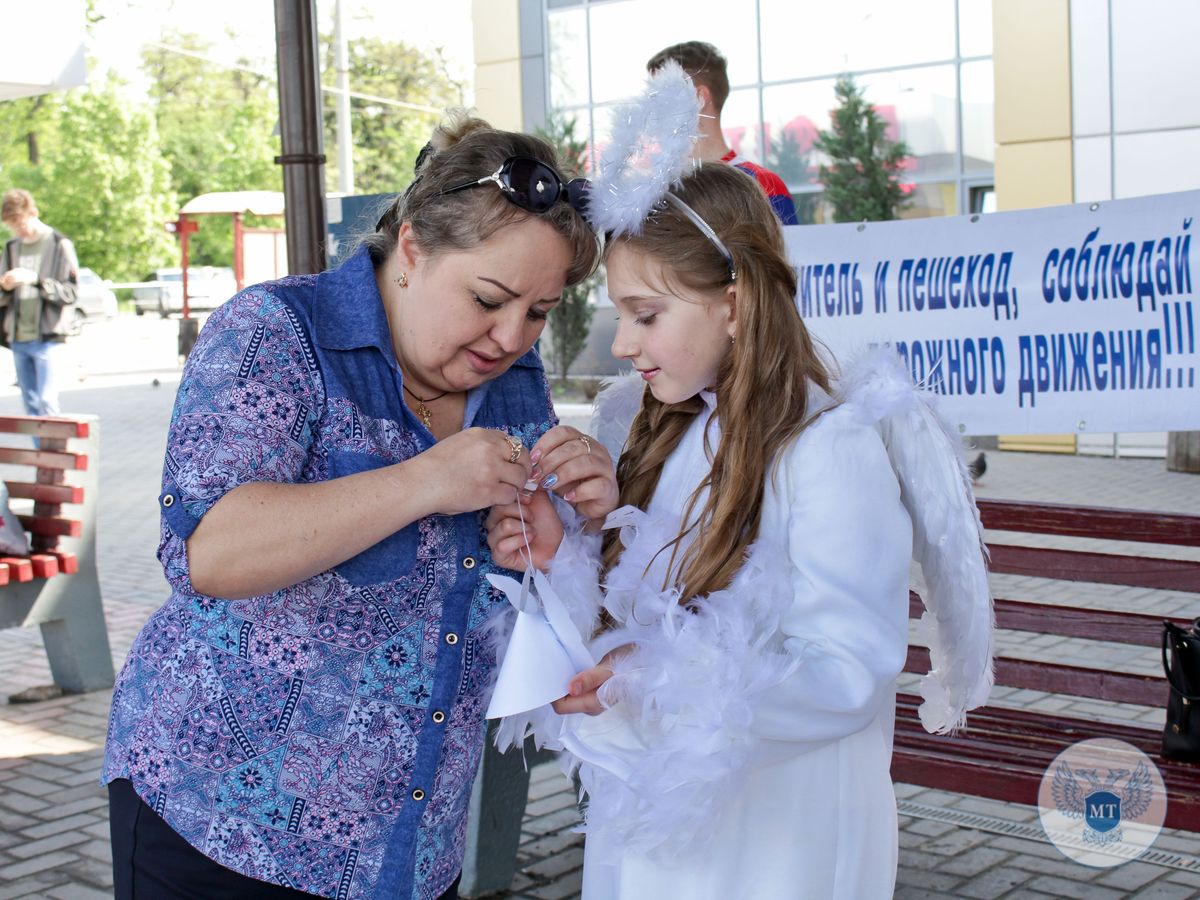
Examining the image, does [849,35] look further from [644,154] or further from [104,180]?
[104,180]

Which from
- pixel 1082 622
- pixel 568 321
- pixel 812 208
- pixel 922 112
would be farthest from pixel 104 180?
pixel 1082 622

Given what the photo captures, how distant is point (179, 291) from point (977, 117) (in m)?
29.8

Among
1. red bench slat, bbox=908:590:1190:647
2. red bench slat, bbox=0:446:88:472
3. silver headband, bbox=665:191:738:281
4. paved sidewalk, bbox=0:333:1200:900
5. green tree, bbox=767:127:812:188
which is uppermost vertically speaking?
green tree, bbox=767:127:812:188

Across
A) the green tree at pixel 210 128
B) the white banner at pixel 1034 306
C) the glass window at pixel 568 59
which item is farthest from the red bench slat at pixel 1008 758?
the green tree at pixel 210 128

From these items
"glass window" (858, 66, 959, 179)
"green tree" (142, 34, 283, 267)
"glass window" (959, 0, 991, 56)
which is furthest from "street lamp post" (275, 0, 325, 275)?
"green tree" (142, 34, 283, 267)

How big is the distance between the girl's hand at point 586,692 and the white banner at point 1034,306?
283cm

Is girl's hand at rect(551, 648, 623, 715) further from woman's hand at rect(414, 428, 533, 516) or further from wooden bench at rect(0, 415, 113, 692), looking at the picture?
wooden bench at rect(0, 415, 113, 692)

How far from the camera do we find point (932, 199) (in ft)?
47.6

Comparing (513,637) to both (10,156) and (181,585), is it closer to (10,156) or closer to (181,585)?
(181,585)

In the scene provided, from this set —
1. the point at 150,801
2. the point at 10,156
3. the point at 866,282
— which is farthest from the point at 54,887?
the point at 10,156

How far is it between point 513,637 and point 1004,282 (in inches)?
157

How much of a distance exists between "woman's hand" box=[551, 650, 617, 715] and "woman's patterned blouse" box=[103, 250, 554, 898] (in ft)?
0.60

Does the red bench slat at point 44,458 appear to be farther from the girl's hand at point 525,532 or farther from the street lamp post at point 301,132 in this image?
the girl's hand at point 525,532

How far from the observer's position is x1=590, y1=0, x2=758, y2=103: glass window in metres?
15.7
